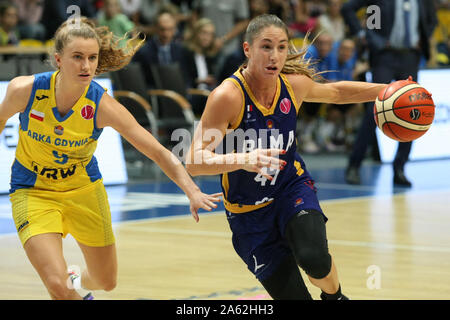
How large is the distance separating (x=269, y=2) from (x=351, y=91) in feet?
31.1

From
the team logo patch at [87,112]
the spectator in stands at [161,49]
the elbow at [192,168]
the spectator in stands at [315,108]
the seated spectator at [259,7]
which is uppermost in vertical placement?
the team logo patch at [87,112]

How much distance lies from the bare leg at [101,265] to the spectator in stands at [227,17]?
8.98 metres

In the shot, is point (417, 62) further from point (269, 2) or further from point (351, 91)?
point (351, 91)

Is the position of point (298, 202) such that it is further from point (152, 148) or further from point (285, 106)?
point (152, 148)

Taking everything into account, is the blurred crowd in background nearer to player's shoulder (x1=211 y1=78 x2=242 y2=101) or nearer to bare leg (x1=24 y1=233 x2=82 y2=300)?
player's shoulder (x1=211 y1=78 x2=242 y2=101)

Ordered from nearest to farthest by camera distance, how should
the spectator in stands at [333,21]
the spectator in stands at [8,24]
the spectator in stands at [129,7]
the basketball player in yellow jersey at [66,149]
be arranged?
the basketball player in yellow jersey at [66,149], the spectator in stands at [8,24], the spectator in stands at [129,7], the spectator in stands at [333,21]

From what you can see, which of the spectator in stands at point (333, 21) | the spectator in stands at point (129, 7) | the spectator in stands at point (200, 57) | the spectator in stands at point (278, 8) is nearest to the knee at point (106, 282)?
the spectator in stands at point (200, 57)

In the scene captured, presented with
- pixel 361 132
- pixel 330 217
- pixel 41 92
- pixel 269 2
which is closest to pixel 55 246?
pixel 41 92

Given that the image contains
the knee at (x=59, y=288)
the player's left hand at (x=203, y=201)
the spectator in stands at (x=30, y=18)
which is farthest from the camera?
the spectator in stands at (x=30, y=18)

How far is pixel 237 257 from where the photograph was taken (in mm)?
6938

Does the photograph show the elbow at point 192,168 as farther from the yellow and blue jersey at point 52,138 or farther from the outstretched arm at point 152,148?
the yellow and blue jersey at point 52,138

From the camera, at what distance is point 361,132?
10.6 meters

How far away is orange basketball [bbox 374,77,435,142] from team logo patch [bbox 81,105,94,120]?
1.61 m

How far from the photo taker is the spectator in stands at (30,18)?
12812 millimetres
